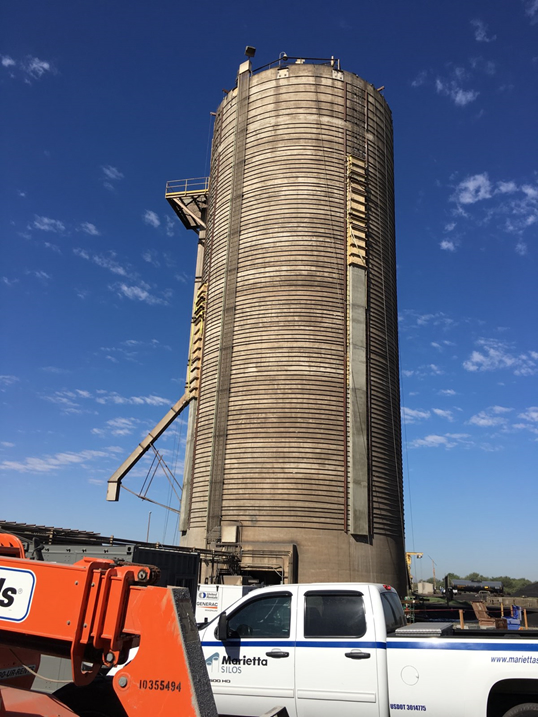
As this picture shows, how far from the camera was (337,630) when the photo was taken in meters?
6.72

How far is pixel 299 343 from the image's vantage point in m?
25.2

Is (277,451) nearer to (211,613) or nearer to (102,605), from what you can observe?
(211,613)

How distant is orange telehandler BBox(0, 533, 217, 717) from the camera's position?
385cm

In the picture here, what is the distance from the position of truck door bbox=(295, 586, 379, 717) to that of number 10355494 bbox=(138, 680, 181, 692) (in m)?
3.24

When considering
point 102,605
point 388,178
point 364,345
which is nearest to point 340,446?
point 364,345

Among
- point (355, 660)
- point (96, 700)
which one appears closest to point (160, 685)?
point (96, 700)

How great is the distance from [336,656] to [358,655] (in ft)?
0.85

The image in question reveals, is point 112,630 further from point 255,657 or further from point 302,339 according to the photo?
point 302,339

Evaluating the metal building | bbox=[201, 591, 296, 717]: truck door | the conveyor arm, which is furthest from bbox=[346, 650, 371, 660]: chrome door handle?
the conveyor arm

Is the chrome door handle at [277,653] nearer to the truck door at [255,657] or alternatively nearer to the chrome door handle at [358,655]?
the truck door at [255,657]

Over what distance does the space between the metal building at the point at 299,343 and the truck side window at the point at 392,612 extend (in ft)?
50.4

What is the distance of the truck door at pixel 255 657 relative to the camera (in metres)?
6.70

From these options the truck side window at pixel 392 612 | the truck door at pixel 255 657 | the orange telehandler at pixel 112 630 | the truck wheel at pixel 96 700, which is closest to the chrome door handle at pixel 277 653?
the truck door at pixel 255 657

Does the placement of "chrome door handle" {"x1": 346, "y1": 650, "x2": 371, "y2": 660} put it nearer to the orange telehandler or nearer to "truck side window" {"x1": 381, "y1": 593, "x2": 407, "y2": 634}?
"truck side window" {"x1": 381, "y1": 593, "x2": 407, "y2": 634}
